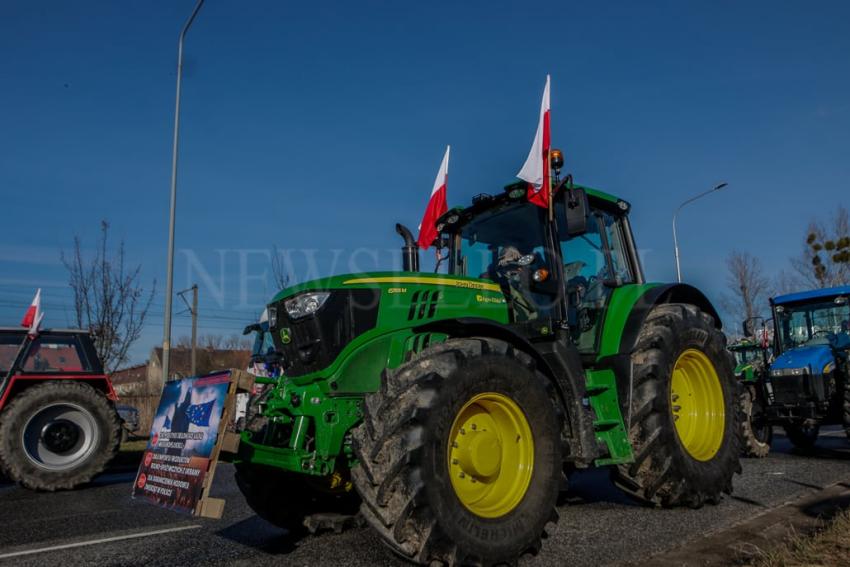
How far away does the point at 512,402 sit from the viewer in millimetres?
4242

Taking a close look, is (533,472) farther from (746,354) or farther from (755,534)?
(746,354)

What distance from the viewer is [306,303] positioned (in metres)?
4.55

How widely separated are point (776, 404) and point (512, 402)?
7503 mm

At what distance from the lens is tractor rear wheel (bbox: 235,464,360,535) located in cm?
455

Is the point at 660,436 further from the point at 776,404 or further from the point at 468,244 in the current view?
the point at 776,404

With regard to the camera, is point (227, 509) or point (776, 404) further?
point (776, 404)

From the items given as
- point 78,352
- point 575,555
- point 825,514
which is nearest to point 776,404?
point 825,514

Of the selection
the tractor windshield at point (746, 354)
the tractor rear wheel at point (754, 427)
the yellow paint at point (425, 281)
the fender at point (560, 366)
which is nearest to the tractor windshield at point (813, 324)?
the tractor rear wheel at point (754, 427)

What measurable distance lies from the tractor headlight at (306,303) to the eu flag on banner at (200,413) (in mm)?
817

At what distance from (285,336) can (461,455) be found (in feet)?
4.98

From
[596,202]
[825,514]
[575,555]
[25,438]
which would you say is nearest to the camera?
[575,555]

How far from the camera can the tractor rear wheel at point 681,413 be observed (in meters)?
5.20

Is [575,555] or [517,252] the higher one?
[517,252]

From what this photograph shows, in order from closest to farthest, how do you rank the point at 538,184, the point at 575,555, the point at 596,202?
the point at 575,555
the point at 538,184
the point at 596,202
